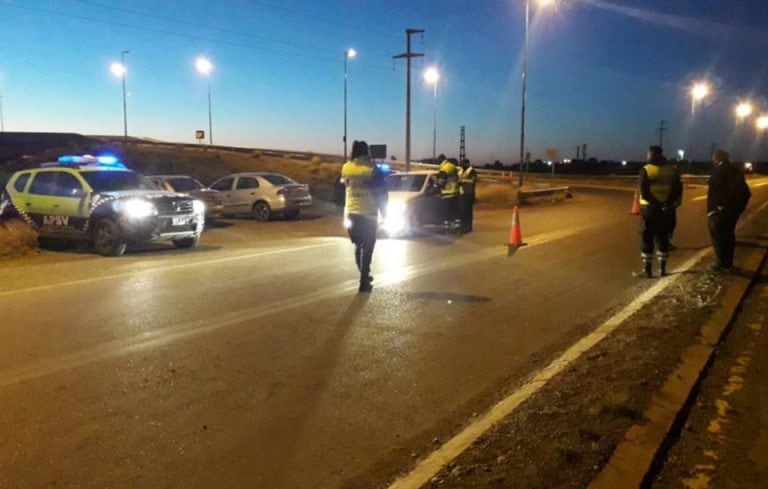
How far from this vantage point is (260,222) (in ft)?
76.1

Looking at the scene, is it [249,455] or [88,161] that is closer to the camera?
[249,455]

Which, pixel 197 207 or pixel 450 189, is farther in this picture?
pixel 450 189

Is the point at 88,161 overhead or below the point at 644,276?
overhead

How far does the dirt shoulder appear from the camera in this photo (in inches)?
157

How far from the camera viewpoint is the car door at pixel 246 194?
77.4ft

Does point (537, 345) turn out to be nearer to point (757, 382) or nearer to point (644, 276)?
point (757, 382)

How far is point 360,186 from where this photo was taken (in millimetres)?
9695

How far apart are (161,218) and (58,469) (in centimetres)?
1047

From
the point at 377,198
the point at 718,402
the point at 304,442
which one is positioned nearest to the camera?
the point at 304,442

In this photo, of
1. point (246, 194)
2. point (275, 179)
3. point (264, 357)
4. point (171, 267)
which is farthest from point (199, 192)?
point (264, 357)

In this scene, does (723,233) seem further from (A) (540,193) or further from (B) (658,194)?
(A) (540,193)

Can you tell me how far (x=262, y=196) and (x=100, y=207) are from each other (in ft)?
30.7

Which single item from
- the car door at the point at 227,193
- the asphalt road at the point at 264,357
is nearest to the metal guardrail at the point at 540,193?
the car door at the point at 227,193

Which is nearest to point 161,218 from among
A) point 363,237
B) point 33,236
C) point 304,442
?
point 33,236
